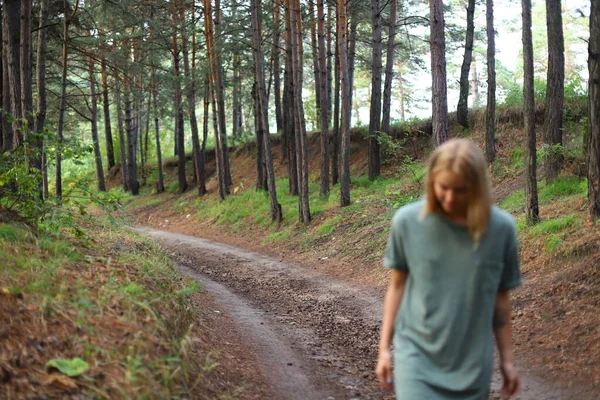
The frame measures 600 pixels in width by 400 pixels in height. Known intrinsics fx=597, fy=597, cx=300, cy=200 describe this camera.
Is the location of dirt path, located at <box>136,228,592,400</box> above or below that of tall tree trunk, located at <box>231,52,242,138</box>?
below

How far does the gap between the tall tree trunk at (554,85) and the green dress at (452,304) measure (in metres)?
11.7

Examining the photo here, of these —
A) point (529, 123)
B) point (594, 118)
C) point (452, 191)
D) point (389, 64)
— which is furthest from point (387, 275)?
point (389, 64)

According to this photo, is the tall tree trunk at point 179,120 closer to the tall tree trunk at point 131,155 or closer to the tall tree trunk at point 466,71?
the tall tree trunk at point 131,155

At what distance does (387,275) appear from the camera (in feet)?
39.4

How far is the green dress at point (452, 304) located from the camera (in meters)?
2.70

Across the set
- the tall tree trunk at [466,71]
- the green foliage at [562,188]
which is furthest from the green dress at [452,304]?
the tall tree trunk at [466,71]

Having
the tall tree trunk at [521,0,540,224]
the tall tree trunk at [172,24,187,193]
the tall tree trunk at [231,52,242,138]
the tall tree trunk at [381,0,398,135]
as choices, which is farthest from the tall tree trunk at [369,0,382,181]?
the tall tree trunk at [172,24,187,193]

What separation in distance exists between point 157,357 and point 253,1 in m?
16.1

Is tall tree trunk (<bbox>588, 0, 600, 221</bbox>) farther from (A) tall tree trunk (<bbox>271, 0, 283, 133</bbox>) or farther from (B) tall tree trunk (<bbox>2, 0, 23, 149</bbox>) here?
(A) tall tree trunk (<bbox>271, 0, 283, 133</bbox>)

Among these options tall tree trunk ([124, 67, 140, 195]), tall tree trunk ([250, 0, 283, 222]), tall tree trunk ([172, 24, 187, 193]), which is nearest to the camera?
tall tree trunk ([250, 0, 283, 222])

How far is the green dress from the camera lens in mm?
2701

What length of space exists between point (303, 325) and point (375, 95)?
13.9m

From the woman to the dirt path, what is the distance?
3504 mm

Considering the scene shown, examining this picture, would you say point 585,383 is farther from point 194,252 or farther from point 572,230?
point 194,252
